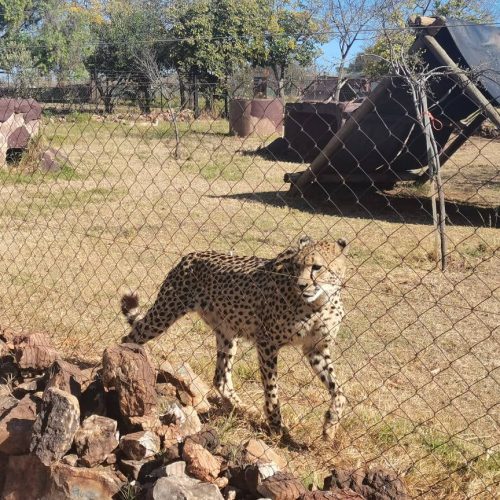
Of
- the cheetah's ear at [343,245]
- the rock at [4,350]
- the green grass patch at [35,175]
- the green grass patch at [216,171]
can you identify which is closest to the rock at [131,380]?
the rock at [4,350]

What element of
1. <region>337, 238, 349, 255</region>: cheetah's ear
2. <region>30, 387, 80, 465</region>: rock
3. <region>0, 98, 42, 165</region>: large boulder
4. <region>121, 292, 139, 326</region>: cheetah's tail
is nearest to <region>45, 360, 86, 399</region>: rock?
<region>30, 387, 80, 465</region>: rock

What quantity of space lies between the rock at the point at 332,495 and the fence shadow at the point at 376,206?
21.9 ft

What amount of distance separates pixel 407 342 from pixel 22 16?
1013 inches

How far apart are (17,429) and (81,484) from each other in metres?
0.39

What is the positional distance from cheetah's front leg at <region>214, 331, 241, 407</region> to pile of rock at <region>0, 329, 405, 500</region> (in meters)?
0.73

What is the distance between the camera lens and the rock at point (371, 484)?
2562 millimetres

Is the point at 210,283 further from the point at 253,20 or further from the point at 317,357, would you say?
the point at 253,20

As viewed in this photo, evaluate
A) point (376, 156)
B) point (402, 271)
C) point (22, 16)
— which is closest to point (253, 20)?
point (22, 16)

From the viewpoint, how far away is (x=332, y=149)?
9156mm

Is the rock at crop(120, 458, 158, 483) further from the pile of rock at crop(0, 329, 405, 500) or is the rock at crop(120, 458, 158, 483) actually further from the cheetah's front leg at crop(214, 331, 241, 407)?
the cheetah's front leg at crop(214, 331, 241, 407)

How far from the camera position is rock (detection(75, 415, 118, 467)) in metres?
2.79

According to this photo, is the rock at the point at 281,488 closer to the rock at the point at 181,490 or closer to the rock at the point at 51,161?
the rock at the point at 181,490

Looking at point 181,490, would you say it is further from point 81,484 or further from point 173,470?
point 81,484

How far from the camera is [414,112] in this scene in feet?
29.8
